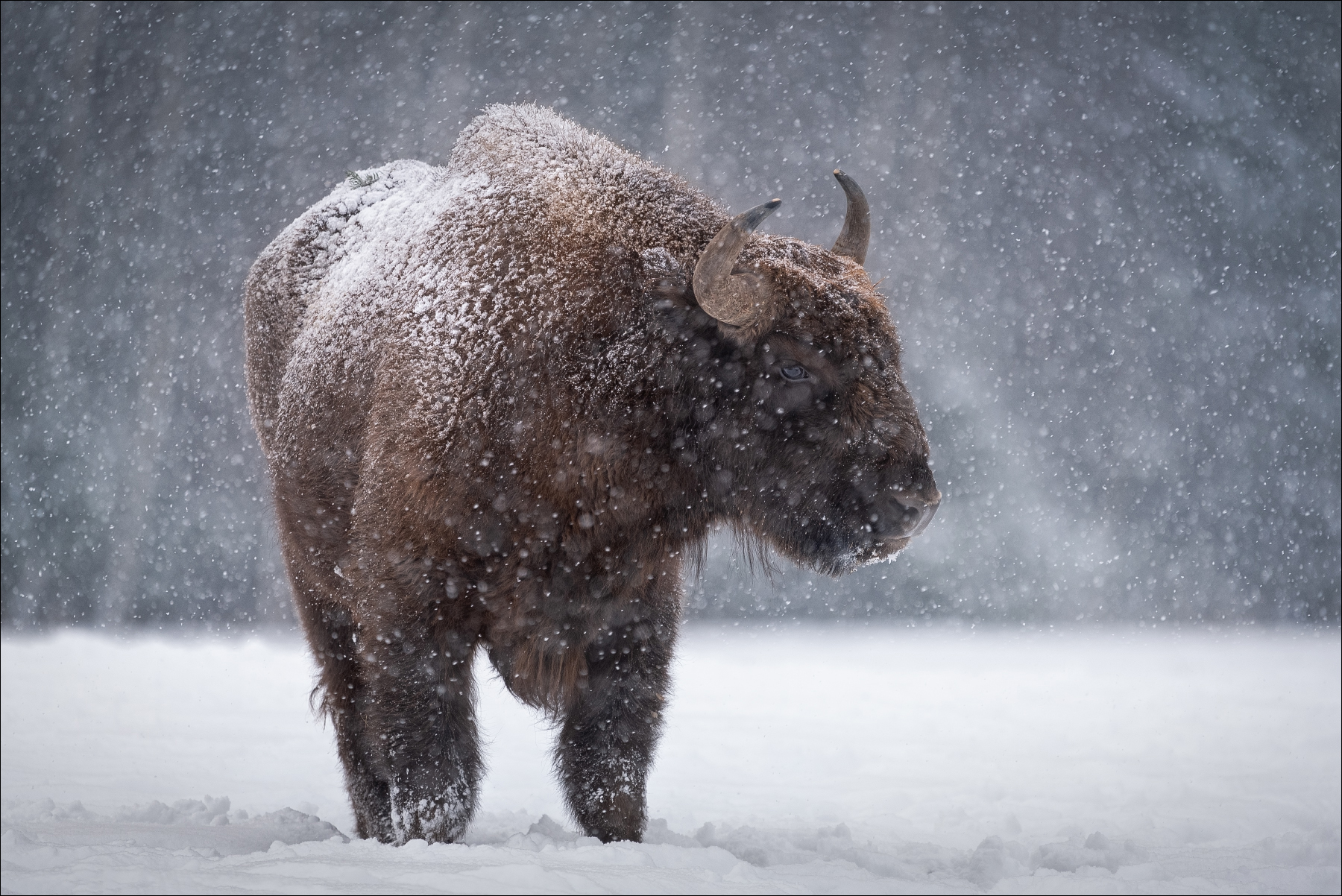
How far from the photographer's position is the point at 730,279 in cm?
343

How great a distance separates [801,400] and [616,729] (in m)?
1.40

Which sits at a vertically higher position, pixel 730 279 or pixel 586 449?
pixel 730 279

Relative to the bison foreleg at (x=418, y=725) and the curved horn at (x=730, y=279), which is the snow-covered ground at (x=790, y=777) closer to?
the bison foreleg at (x=418, y=725)

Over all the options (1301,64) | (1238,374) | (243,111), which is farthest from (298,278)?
(1301,64)

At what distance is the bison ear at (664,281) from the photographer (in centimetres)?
358

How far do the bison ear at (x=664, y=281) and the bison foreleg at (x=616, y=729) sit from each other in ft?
3.88

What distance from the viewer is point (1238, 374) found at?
11242 millimetres

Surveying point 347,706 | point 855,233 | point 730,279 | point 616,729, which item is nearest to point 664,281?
point 730,279

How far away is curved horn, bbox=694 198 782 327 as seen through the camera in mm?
3299

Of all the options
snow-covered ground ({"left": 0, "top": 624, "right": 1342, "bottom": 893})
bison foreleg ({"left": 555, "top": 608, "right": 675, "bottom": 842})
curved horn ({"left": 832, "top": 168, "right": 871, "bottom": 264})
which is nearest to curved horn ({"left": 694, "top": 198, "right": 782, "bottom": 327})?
curved horn ({"left": 832, "top": 168, "right": 871, "bottom": 264})

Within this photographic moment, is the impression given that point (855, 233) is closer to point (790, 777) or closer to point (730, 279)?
point (730, 279)

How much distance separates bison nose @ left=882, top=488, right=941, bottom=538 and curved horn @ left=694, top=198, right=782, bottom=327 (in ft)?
2.44

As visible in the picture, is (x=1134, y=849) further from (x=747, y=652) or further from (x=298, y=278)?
(x=747, y=652)

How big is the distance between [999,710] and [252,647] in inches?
266
